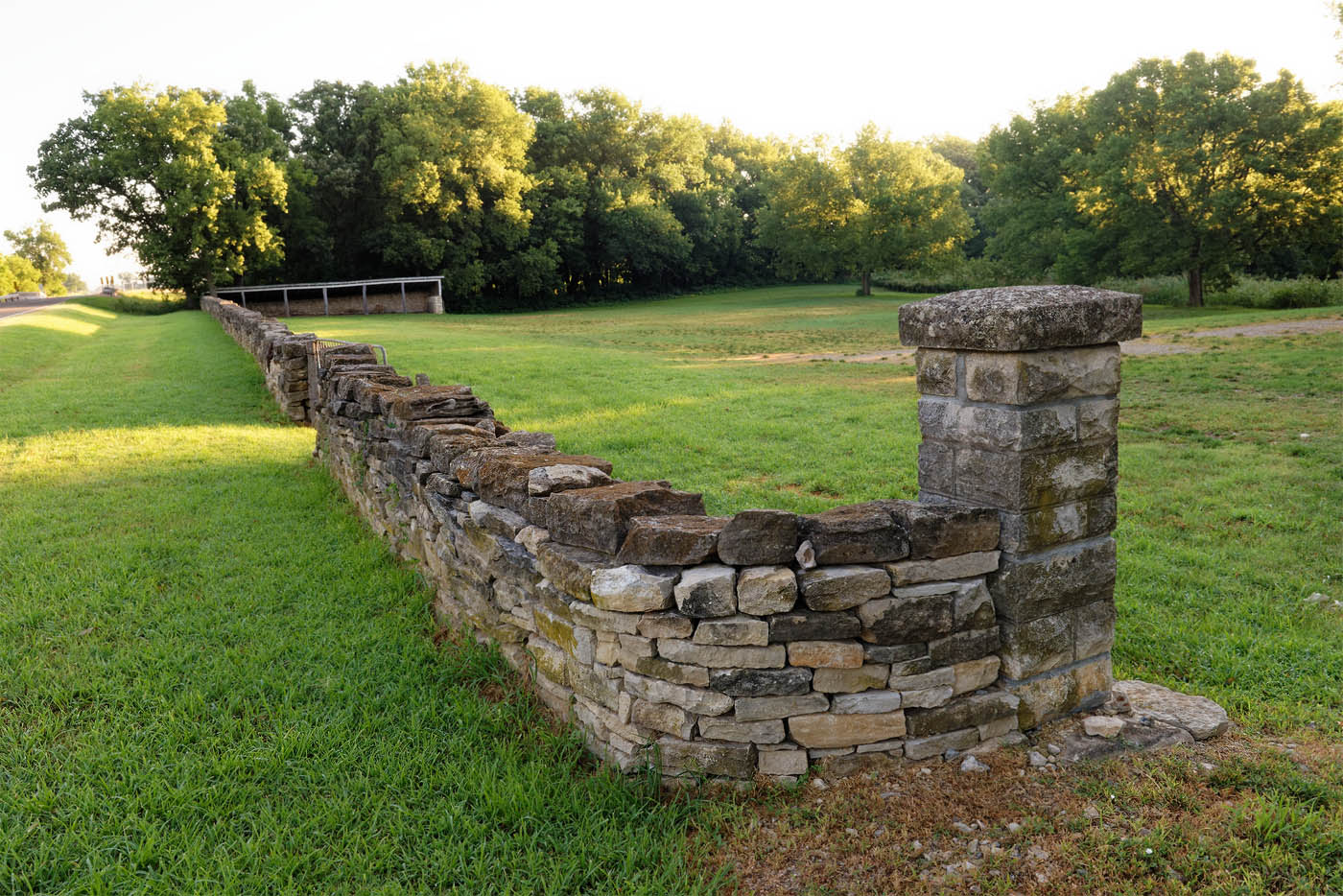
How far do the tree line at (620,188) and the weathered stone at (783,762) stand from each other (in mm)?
29341

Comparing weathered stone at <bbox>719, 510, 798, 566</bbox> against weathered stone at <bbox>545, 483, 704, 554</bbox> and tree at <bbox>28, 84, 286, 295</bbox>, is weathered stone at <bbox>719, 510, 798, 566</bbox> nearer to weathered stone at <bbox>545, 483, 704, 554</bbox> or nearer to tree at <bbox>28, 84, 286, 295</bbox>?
weathered stone at <bbox>545, 483, 704, 554</bbox>

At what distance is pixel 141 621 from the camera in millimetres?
Answer: 4617

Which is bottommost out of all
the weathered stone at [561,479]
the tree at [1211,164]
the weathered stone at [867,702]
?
the weathered stone at [867,702]

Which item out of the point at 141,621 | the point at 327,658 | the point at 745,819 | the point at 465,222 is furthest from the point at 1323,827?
the point at 465,222

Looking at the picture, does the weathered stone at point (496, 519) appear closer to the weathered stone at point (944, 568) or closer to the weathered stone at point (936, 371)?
the weathered stone at point (944, 568)

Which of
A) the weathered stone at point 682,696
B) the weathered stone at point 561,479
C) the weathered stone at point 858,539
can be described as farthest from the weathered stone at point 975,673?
the weathered stone at point 561,479

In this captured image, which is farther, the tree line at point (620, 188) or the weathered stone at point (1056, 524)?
the tree line at point (620, 188)

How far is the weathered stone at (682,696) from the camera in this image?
3.09 meters

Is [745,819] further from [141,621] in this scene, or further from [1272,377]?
[1272,377]

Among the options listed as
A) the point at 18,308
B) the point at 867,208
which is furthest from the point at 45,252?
the point at 867,208

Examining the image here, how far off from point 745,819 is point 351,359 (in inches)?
283

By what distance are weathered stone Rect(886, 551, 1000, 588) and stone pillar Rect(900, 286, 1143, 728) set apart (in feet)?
0.25

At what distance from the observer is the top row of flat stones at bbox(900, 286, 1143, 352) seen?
2975 mm

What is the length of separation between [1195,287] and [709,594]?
99.7 feet
